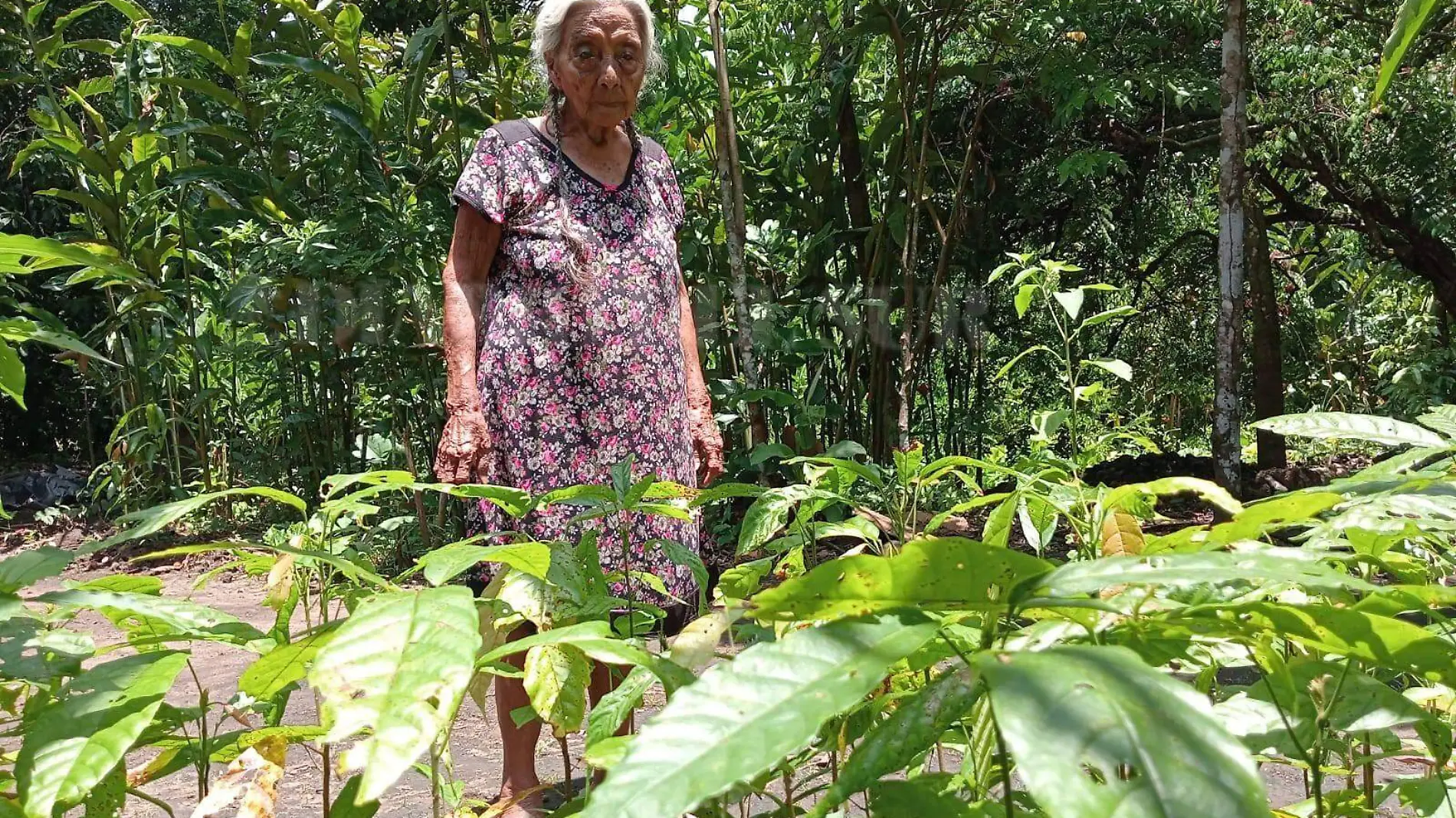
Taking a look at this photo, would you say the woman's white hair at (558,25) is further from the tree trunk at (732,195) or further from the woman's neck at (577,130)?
the tree trunk at (732,195)

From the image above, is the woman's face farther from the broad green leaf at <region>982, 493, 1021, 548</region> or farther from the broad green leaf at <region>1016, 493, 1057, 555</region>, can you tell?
the broad green leaf at <region>982, 493, 1021, 548</region>

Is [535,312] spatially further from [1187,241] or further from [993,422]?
[1187,241]

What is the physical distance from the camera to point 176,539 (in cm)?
590

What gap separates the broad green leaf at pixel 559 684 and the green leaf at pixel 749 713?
362 millimetres

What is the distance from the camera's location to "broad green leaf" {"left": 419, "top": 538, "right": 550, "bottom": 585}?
54 centimetres

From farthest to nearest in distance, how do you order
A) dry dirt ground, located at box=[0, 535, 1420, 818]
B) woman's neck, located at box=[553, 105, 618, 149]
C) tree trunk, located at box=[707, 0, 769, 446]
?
tree trunk, located at box=[707, 0, 769, 446], woman's neck, located at box=[553, 105, 618, 149], dry dirt ground, located at box=[0, 535, 1420, 818]

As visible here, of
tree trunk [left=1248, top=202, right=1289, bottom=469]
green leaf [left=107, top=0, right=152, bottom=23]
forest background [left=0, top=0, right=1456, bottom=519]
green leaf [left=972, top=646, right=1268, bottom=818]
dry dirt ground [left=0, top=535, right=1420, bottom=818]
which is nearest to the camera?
green leaf [left=972, top=646, right=1268, bottom=818]

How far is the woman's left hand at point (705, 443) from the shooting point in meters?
2.38

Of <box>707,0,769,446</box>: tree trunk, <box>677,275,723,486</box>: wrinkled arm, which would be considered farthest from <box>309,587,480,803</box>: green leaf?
<box>707,0,769,446</box>: tree trunk

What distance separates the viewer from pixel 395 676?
17.3 inches

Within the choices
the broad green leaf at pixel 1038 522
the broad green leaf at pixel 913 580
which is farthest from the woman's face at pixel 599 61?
the broad green leaf at pixel 913 580

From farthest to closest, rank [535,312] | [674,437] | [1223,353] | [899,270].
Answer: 1. [899,270]
2. [1223,353]
3. [674,437]
4. [535,312]

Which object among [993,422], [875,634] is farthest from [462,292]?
[993,422]

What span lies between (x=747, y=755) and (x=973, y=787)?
0.32m
